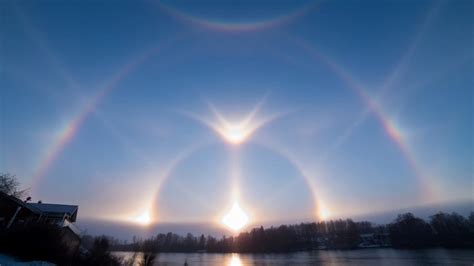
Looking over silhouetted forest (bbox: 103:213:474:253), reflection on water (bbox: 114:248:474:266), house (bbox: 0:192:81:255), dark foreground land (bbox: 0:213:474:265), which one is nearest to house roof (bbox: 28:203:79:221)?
house (bbox: 0:192:81:255)

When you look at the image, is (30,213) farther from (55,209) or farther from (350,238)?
(350,238)

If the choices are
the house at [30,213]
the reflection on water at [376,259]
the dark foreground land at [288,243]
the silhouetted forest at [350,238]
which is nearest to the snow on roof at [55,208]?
the house at [30,213]

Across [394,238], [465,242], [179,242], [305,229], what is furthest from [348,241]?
[179,242]

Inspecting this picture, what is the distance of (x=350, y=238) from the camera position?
114000 mm

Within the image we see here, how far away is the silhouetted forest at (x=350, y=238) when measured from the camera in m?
83.9

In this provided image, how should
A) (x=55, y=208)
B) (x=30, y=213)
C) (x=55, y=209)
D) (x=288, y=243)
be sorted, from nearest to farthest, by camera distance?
1. (x=30, y=213)
2. (x=55, y=209)
3. (x=55, y=208)
4. (x=288, y=243)

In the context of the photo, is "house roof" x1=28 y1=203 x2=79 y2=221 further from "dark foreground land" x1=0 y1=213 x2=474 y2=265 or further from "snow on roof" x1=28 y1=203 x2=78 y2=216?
"dark foreground land" x1=0 y1=213 x2=474 y2=265

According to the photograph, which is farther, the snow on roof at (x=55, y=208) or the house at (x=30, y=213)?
the snow on roof at (x=55, y=208)

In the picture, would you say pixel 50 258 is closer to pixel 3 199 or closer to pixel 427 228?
pixel 3 199

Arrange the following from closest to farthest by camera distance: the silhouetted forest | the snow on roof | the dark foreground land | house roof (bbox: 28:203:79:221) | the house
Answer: the dark foreground land
the house
house roof (bbox: 28:203:79:221)
the snow on roof
the silhouetted forest

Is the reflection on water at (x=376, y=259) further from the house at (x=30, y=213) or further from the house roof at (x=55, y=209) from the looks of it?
the house at (x=30, y=213)

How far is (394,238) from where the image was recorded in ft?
321

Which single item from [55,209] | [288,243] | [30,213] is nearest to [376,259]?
[288,243]

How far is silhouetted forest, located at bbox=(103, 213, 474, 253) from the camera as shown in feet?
275
